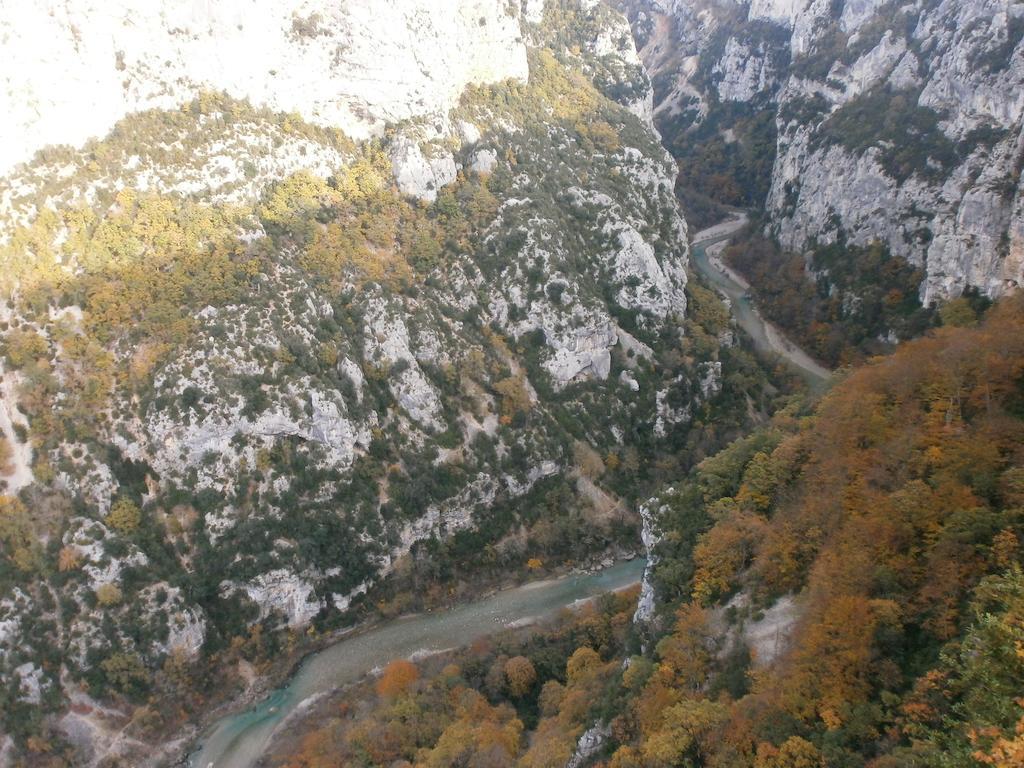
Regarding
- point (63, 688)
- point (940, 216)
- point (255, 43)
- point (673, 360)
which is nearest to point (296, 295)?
point (255, 43)

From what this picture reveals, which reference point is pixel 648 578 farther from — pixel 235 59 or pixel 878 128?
pixel 878 128

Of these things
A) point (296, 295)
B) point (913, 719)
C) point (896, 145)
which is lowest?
point (913, 719)

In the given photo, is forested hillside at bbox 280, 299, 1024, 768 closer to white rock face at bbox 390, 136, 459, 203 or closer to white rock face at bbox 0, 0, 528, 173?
white rock face at bbox 390, 136, 459, 203

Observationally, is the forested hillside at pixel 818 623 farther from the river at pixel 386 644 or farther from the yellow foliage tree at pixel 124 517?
the yellow foliage tree at pixel 124 517

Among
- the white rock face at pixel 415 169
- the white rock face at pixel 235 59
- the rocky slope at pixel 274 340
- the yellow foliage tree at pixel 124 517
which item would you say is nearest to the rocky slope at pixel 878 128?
the rocky slope at pixel 274 340

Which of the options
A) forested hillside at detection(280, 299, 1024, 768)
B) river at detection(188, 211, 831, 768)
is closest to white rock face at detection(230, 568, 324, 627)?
river at detection(188, 211, 831, 768)

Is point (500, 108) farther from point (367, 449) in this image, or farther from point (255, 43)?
point (367, 449)
